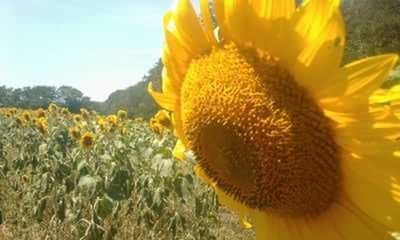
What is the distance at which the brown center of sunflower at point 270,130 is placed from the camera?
27.0 inches

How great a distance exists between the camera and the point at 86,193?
4395 mm

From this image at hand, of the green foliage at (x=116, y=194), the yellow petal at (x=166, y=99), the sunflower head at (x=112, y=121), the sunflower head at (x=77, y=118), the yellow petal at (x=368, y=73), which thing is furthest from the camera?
the sunflower head at (x=77, y=118)

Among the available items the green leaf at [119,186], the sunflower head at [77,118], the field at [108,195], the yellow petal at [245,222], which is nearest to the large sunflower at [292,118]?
the yellow petal at [245,222]

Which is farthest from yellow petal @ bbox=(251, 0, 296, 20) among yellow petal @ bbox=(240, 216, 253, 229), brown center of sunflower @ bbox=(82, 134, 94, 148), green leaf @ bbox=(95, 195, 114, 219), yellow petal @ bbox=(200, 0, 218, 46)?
brown center of sunflower @ bbox=(82, 134, 94, 148)

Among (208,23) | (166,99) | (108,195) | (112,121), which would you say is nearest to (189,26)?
(208,23)

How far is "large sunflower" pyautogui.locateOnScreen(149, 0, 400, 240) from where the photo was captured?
0.61 metres

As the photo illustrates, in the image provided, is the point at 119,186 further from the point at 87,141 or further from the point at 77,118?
the point at 77,118

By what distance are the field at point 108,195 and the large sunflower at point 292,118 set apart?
3.04m

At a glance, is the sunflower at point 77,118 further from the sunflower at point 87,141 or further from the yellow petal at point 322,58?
the yellow petal at point 322,58

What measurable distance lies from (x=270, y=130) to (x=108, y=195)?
3.55 metres

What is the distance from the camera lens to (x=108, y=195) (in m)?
4.12

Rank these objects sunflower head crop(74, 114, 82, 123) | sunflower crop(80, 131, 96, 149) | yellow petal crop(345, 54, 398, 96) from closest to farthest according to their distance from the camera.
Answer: yellow petal crop(345, 54, 398, 96) < sunflower crop(80, 131, 96, 149) < sunflower head crop(74, 114, 82, 123)

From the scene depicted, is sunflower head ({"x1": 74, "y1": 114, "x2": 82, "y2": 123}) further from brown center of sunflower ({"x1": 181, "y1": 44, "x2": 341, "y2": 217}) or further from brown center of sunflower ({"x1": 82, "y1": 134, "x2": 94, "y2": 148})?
brown center of sunflower ({"x1": 181, "y1": 44, "x2": 341, "y2": 217})

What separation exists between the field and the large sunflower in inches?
A: 120
